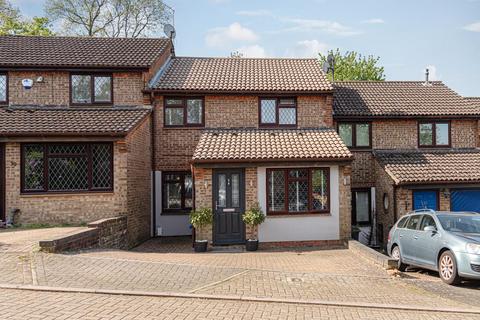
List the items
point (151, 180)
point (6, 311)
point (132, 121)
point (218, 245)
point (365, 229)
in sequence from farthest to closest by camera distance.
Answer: point (365, 229) < point (151, 180) < point (132, 121) < point (218, 245) < point (6, 311)

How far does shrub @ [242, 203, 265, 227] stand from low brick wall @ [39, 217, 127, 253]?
3.96 m

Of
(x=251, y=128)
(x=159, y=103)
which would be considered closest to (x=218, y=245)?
(x=251, y=128)

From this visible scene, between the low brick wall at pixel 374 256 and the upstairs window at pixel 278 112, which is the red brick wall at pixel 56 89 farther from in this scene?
the low brick wall at pixel 374 256

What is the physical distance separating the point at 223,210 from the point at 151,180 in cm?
441

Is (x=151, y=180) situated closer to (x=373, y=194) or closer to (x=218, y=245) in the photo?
(x=218, y=245)

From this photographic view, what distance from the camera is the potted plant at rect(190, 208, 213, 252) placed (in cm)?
1307

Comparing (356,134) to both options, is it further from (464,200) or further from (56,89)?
(56,89)

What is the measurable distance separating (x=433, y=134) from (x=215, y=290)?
14951 millimetres

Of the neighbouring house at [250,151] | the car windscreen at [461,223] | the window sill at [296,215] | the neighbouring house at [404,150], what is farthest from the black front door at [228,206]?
the neighbouring house at [404,150]

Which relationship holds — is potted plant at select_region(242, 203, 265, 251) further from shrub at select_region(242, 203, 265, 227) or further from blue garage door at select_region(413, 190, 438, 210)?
blue garage door at select_region(413, 190, 438, 210)

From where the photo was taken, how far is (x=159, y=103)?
16.8m

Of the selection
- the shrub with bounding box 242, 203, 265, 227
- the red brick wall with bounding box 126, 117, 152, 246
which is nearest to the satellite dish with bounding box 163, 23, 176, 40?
the red brick wall with bounding box 126, 117, 152, 246

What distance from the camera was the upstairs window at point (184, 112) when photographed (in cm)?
1697

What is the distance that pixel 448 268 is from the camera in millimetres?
9086
